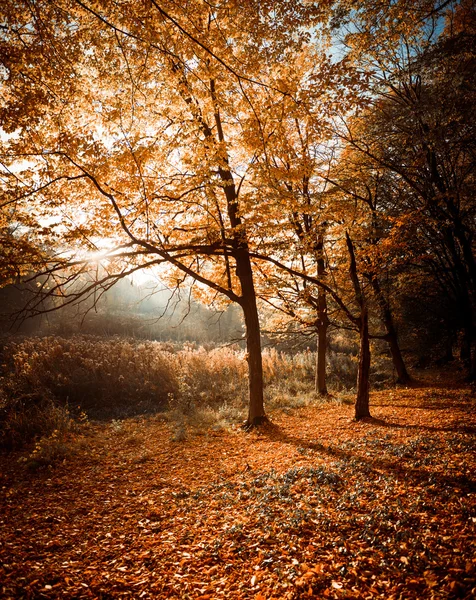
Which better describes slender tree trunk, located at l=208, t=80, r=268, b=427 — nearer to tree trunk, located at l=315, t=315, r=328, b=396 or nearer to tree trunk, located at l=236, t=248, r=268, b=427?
tree trunk, located at l=236, t=248, r=268, b=427

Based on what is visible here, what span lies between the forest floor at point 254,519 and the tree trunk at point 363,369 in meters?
0.84

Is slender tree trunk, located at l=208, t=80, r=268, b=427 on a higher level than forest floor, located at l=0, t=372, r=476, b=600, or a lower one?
higher

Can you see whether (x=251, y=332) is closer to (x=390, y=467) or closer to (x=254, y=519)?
(x=390, y=467)

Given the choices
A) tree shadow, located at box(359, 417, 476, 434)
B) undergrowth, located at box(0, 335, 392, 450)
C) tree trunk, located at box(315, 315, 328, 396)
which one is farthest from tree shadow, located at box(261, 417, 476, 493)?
tree trunk, located at box(315, 315, 328, 396)

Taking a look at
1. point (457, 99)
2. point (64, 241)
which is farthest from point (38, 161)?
point (457, 99)

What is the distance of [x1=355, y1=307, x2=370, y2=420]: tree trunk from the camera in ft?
22.9

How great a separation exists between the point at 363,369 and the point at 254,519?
Answer: 458 centimetres

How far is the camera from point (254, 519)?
11.3ft

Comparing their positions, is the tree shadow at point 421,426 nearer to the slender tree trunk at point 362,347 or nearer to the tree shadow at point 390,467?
the tree shadow at point 390,467

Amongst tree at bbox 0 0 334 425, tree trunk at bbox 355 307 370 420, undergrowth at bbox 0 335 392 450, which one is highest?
tree at bbox 0 0 334 425

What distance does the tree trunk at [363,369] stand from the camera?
22.9 feet

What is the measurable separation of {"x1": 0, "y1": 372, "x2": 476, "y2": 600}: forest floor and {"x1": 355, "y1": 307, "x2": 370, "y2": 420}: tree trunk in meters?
0.84

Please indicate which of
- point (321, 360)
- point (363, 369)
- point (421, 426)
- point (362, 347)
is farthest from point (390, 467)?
point (321, 360)

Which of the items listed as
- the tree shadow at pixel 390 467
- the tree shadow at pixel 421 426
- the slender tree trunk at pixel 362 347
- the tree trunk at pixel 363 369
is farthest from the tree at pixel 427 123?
the tree shadow at pixel 390 467
